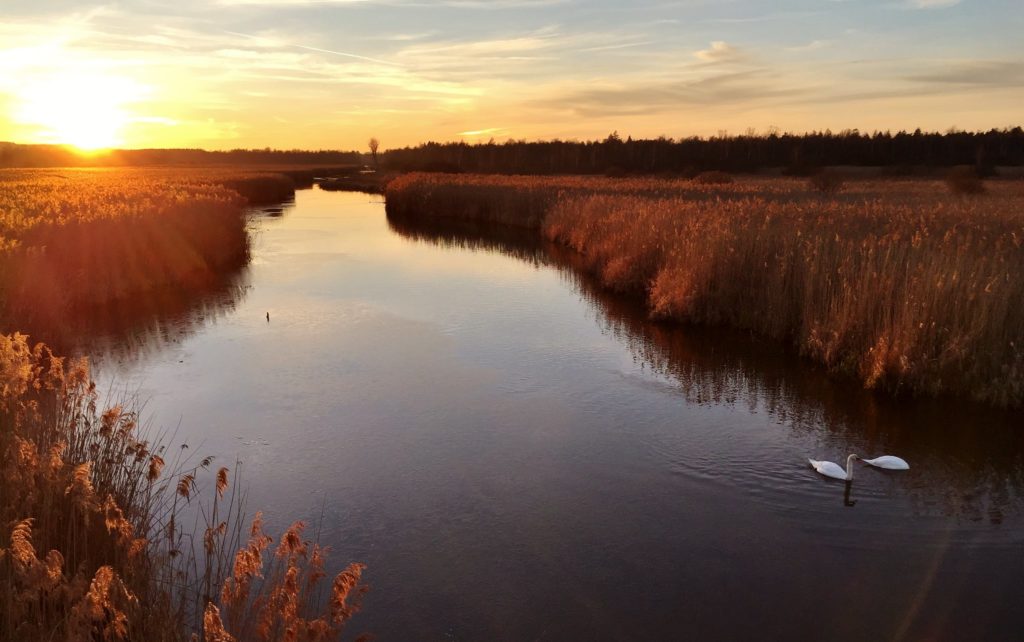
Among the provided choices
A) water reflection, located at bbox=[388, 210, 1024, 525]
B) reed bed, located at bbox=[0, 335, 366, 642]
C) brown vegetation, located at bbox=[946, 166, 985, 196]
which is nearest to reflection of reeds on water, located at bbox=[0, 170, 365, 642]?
reed bed, located at bbox=[0, 335, 366, 642]

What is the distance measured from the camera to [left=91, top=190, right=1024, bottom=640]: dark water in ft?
15.2

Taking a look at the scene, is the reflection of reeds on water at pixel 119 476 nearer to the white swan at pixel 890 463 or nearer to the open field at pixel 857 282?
the white swan at pixel 890 463

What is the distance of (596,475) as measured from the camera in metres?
6.57

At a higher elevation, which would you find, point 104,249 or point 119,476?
point 104,249

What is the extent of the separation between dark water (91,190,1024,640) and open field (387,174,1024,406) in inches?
19.3

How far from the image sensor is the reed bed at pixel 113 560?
279 centimetres

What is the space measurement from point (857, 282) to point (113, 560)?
29.9 ft

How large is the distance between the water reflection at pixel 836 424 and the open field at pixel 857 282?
351 millimetres

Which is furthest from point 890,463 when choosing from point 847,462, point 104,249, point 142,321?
point 104,249

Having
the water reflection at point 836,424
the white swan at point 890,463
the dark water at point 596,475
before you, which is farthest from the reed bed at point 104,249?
the white swan at point 890,463

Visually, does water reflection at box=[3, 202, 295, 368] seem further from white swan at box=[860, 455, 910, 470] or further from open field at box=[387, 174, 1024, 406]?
white swan at box=[860, 455, 910, 470]

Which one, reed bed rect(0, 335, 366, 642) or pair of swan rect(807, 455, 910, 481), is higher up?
reed bed rect(0, 335, 366, 642)

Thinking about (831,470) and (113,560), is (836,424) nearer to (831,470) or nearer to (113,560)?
(831,470)

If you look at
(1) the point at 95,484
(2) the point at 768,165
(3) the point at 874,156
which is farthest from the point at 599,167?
(1) the point at 95,484
